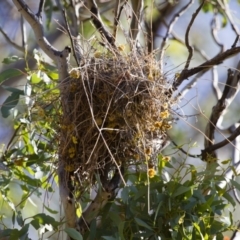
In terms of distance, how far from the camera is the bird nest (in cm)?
177

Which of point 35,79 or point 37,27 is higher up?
point 37,27

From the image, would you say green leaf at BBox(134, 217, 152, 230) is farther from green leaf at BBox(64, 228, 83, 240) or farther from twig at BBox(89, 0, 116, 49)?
twig at BBox(89, 0, 116, 49)

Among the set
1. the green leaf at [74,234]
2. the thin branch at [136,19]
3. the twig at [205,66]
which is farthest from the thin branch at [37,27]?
the green leaf at [74,234]

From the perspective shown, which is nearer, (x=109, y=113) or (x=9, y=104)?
(x=109, y=113)

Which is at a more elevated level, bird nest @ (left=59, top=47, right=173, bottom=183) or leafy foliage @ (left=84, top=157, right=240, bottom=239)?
bird nest @ (left=59, top=47, right=173, bottom=183)

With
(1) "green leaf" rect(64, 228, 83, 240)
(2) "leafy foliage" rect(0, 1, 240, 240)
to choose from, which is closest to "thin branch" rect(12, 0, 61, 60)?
(2) "leafy foliage" rect(0, 1, 240, 240)

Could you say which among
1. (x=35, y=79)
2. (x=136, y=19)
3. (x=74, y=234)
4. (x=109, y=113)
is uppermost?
(x=136, y=19)

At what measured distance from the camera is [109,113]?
1.77 metres

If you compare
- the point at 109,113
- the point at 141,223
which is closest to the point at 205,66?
the point at 109,113

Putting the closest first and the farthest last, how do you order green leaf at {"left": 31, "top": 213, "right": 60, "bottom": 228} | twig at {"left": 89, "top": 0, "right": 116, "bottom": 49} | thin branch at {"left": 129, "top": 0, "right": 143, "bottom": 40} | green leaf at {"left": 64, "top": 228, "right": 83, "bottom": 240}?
1. green leaf at {"left": 64, "top": 228, "right": 83, "bottom": 240}
2. green leaf at {"left": 31, "top": 213, "right": 60, "bottom": 228}
3. twig at {"left": 89, "top": 0, "right": 116, "bottom": 49}
4. thin branch at {"left": 129, "top": 0, "right": 143, "bottom": 40}

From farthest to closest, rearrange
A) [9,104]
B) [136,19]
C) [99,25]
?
[136,19] < [99,25] < [9,104]

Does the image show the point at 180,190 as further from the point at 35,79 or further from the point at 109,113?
the point at 35,79

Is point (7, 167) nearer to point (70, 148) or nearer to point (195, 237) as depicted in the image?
point (70, 148)

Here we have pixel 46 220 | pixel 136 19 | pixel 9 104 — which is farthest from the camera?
pixel 136 19
